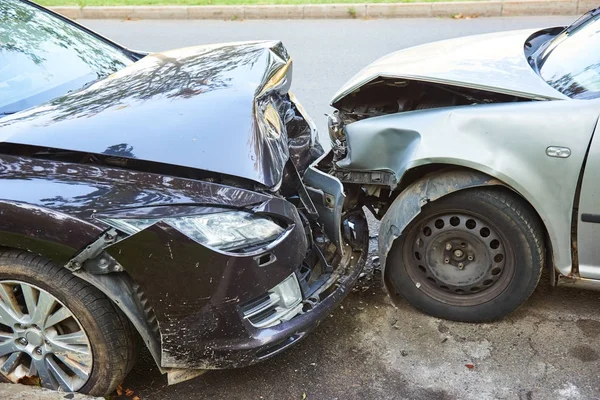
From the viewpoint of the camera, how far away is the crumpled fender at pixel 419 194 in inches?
112

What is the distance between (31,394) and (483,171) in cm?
220

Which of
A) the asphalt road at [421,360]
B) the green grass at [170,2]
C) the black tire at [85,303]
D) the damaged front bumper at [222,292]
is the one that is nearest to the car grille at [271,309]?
the damaged front bumper at [222,292]

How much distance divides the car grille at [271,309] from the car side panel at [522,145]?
2.84 feet

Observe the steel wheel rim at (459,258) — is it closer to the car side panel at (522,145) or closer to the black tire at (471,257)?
the black tire at (471,257)

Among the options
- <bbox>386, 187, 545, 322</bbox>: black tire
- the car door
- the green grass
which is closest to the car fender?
<bbox>386, 187, 545, 322</bbox>: black tire

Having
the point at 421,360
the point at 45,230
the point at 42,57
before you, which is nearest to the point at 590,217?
the point at 421,360

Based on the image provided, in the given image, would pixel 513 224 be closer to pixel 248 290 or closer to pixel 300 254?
pixel 300 254

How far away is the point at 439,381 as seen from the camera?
2.75 m

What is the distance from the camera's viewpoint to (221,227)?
2.39m

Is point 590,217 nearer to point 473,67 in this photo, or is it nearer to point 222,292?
point 473,67

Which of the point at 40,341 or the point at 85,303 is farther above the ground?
the point at 85,303

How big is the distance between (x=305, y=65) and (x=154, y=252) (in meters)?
5.58

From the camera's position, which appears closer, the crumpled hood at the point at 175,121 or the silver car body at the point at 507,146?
the crumpled hood at the point at 175,121

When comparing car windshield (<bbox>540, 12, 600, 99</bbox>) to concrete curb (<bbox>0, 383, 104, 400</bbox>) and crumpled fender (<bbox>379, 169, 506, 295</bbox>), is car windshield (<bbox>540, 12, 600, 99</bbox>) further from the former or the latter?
concrete curb (<bbox>0, 383, 104, 400</bbox>)
